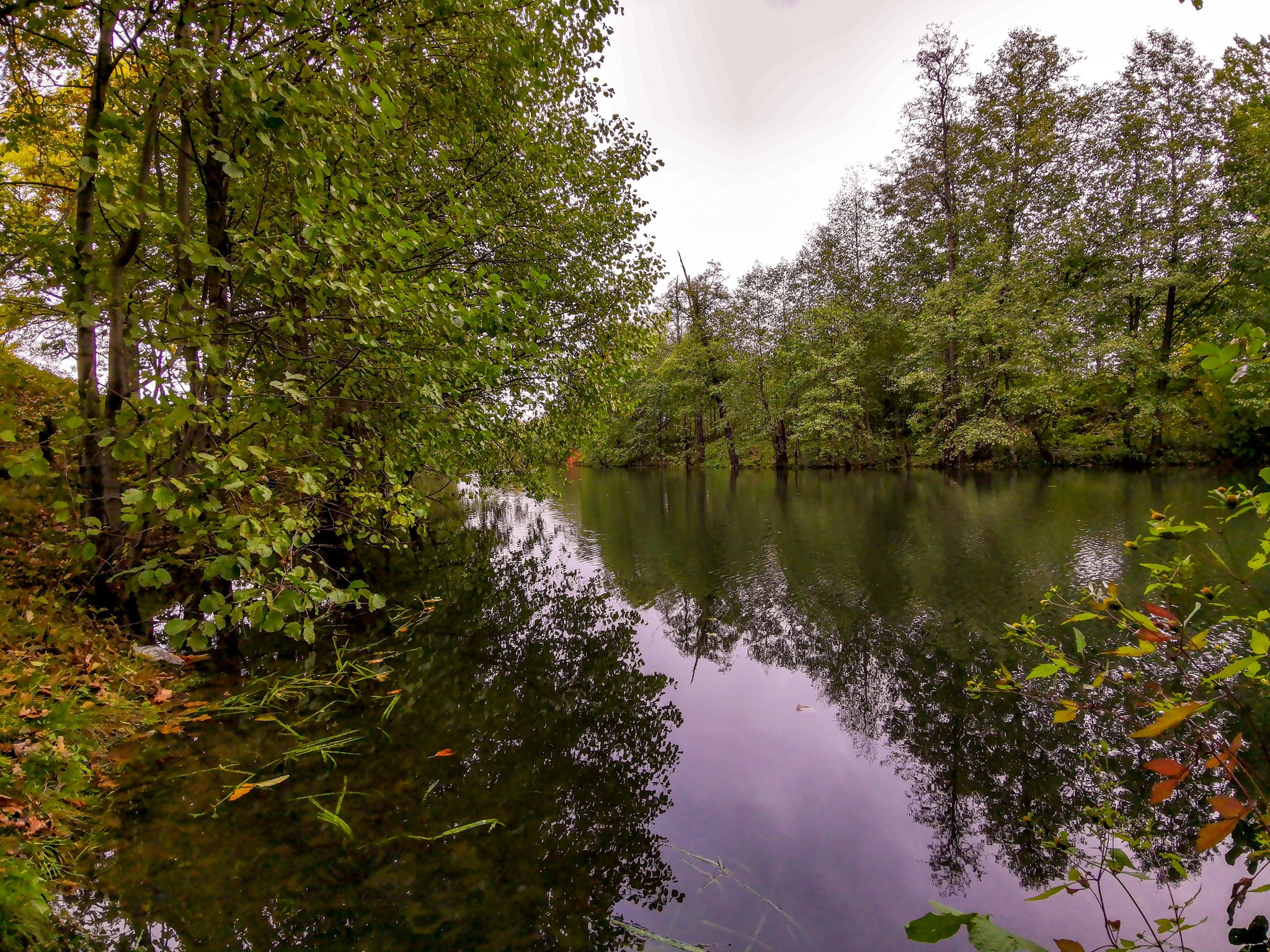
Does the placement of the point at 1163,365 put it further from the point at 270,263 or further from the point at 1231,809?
the point at 270,263

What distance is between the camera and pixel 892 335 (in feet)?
102

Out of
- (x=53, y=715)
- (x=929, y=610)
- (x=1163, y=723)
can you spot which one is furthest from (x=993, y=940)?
(x=929, y=610)

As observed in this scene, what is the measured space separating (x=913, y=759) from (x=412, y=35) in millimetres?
8180

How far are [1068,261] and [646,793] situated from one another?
2798 cm

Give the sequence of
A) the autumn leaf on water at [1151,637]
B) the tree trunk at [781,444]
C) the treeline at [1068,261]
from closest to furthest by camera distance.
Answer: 1. the autumn leaf on water at [1151,637]
2. the treeline at [1068,261]
3. the tree trunk at [781,444]

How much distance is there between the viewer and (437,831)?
10.9 ft

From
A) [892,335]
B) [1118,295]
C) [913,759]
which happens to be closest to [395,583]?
[913,759]

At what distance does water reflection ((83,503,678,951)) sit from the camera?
2748 millimetres

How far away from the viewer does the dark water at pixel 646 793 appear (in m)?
2.81

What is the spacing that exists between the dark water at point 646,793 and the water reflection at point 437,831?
16 mm

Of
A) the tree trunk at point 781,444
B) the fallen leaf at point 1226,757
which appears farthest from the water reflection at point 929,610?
the tree trunk at point 781,444

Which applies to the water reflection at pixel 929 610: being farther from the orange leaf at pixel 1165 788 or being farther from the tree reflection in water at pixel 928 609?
the orange leaf at pixel 1165 788

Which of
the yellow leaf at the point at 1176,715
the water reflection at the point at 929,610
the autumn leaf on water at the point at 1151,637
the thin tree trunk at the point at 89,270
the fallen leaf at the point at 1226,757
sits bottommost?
the water reflection at the point at 929,610

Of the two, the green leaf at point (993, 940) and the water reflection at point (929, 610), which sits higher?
the green leaf at point (993, 940)
